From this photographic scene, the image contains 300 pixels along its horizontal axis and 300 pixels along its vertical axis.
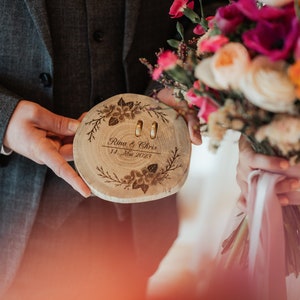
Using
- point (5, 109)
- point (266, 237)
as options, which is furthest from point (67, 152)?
point (266, 237)

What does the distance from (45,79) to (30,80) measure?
1.8 inches

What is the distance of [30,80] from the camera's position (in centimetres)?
109

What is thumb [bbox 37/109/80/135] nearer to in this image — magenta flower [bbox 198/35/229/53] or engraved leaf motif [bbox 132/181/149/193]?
engraved leaf motif [bbox 132/181/149/193]

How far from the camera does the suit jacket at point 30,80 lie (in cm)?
103

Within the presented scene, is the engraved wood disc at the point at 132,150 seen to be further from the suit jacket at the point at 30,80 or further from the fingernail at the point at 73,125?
the suit jacket at the point at 30,80

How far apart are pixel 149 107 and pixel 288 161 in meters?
0.37

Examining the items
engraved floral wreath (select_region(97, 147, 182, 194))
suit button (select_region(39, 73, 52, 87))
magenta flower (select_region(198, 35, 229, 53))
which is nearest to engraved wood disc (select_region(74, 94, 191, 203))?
engraved floral wreath (select_region(97, 147, 182, 194))

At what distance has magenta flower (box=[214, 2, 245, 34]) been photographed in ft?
2.16

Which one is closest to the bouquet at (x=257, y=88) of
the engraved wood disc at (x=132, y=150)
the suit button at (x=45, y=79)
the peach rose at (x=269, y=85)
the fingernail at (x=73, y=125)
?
the peach rose at (x=269, y=85)

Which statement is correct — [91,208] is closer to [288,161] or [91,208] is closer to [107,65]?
[107,65]

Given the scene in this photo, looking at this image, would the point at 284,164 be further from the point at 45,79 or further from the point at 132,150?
the point at 45,79

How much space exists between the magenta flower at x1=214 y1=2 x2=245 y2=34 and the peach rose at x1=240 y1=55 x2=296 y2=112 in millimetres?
75

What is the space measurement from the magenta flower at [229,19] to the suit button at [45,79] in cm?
52

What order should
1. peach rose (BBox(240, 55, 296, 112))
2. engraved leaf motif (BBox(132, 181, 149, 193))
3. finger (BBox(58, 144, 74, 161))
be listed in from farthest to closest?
finger (BBox(58, 144, 74, 161))
engraved leaf motif (BBox(132, 181, 149, 193))
peach rose (BBox(240, 55, 296, 112))
